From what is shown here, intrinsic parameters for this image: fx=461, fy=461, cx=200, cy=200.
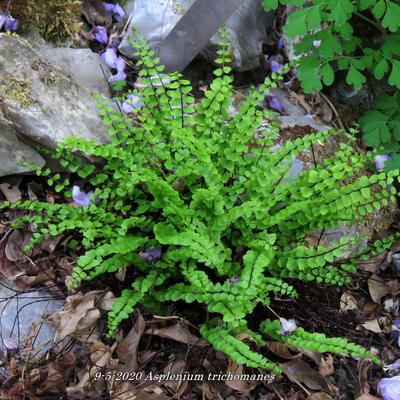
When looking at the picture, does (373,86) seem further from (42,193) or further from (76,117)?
(42,193)

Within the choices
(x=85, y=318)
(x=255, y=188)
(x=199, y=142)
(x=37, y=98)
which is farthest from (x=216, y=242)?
(x=37, y=98)

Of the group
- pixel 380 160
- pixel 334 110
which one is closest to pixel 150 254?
pixel 380 160

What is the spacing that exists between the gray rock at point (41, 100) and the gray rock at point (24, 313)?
0.78 metres

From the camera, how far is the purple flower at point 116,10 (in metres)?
3.35

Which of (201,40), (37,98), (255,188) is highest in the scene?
(201,40)

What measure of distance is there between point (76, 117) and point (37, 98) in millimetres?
220

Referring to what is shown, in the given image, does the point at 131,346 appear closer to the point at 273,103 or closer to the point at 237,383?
the point at 237,383

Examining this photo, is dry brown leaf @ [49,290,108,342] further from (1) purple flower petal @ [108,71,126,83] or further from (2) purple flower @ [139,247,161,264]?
(1) purple flower petal @ [108,71,126,83]

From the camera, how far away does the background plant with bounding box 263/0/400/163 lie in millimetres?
2502

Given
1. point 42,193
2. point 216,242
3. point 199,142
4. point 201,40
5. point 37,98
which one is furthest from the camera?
point 201,40

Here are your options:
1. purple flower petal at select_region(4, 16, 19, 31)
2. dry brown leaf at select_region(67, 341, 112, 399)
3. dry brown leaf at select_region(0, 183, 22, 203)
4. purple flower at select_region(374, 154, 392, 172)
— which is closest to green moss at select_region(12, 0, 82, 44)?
purple flower petal at select_region(4, 16, 19, 31)

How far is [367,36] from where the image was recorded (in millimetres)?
3275

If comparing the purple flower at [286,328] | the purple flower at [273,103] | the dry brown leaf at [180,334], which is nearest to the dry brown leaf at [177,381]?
the dry brown leaf at [180,334]

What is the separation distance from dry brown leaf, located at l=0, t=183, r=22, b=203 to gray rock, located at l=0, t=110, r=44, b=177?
8 cm
